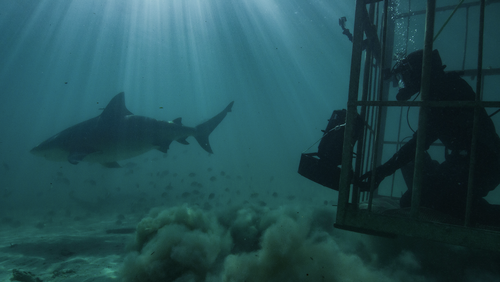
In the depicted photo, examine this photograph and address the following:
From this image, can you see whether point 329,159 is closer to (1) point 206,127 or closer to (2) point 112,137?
(1) point 206,127

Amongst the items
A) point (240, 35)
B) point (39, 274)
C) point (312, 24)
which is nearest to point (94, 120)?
point (39, 274)

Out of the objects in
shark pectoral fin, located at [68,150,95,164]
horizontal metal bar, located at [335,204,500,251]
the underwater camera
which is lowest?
Result: shark pectoral fin, located at [68,150,95,164]

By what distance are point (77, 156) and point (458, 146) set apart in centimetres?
944

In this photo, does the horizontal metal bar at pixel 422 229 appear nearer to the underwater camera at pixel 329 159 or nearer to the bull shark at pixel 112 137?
the underwater camera at pixel 329 159

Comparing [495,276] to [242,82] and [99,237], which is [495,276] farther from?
[242,82]

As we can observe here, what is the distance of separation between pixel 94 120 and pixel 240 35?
3273cm

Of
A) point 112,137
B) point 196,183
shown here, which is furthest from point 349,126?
point 196,183

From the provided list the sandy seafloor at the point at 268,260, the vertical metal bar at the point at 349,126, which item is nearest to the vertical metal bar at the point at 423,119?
the vertical metal bar at the point at 349,126

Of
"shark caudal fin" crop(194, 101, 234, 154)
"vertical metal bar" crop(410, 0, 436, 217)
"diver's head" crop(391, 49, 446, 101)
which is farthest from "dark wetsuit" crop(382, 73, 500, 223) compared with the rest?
"shark caudal fin" crop(194, 101, 234, 154)

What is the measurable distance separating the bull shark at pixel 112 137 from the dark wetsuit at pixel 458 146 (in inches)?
302

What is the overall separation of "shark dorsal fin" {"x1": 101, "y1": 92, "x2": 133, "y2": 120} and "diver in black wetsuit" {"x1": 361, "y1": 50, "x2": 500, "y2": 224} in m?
8.56

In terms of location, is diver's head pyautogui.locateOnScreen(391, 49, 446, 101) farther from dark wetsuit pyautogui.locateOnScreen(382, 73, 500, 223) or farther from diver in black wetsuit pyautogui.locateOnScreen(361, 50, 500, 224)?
dark wetsuit pyautogui.locateOnScreen(382, 73, 500, 223)

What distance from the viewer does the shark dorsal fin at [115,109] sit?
28.1 ft

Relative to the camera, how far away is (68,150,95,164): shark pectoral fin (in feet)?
24.8
